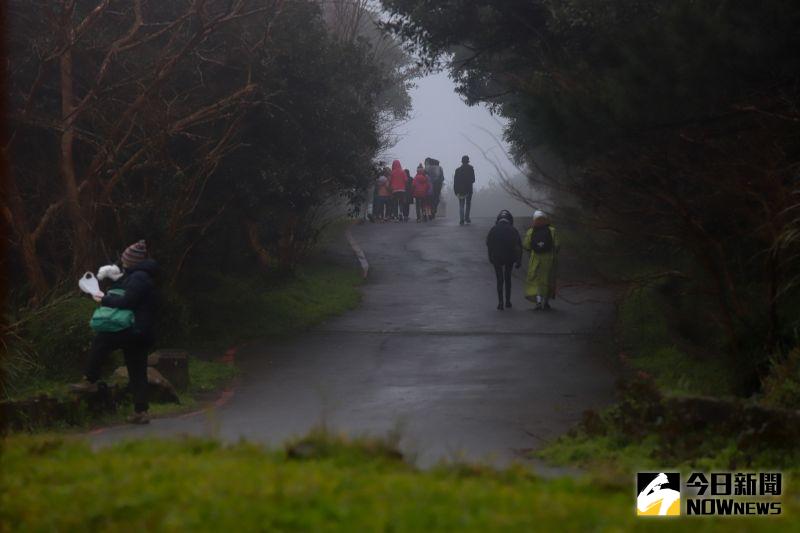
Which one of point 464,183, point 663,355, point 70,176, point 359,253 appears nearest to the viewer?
point 663,355

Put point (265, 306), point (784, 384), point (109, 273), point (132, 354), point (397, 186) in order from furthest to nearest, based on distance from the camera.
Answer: point (397, 186) < point (265, 306) < point (109, 273) < point (132, 354) < point (784, 384)

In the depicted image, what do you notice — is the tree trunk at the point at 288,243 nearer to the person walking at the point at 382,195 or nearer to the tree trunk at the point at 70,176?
the tree trunk at the point at 70,176

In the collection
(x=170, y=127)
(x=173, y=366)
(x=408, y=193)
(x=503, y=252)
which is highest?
(x=170, y=127)

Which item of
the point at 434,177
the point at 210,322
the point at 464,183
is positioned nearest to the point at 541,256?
the point at 210,322

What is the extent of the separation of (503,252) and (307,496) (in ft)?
52.6

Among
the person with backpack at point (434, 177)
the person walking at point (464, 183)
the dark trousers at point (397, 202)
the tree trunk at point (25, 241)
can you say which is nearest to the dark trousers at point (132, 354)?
the tree trunk at point (25, 241)

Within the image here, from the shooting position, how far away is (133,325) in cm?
1222

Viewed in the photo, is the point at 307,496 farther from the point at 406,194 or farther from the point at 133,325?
the point at 406,194

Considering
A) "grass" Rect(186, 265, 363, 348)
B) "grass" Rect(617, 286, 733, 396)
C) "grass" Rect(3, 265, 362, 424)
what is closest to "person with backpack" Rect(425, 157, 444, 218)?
"grass" Rect(3, 265, 362, 424)

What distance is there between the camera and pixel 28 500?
6.45 m

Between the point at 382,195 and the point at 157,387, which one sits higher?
the point at 382,195

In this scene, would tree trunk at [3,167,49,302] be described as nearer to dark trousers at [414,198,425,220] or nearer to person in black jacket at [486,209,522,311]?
person in black jacket at [486,209,522,311]

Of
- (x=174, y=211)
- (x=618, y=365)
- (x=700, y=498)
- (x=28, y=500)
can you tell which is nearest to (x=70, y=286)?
(x=174, y=211)

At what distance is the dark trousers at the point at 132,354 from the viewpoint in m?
12.2
